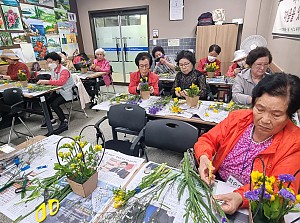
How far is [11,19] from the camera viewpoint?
4.33m

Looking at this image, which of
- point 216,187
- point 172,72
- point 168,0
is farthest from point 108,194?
point 168,0

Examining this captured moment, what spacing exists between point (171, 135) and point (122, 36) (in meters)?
5.36

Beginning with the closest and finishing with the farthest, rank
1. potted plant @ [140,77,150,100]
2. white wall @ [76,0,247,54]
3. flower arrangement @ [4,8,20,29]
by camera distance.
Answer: potted plant @ [140,77,150,100] < flower arrangement @ [4,8,20,29] < white wall @ [76,0,247,54]

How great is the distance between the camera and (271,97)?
92 centimetres

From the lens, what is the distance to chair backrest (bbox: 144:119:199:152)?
56.7 inches

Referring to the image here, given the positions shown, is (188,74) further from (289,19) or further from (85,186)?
(85,186)

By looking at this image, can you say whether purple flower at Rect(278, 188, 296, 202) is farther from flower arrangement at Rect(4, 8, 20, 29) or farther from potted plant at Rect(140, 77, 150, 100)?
flower arrangement at Rect(4, 8, 20, 29)

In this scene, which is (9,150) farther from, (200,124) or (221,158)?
(200,124)

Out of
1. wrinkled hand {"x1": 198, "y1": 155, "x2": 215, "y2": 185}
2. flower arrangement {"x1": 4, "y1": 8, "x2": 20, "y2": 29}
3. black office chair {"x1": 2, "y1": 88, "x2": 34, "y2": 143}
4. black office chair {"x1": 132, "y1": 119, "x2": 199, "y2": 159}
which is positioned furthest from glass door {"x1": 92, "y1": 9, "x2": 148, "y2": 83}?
wrinkled hand {"x1": 198, "y1": 155, "x2": 215, "y2": 185}

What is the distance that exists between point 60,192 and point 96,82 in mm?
3632

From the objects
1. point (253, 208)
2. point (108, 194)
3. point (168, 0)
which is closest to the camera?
point (253, 208)

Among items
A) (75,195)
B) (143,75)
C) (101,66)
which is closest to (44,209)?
(75,195)

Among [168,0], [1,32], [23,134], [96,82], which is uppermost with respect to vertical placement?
[168,0]

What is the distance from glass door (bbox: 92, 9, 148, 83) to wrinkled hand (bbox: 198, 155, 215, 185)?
5.41 metres
